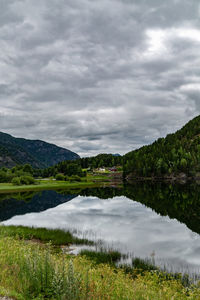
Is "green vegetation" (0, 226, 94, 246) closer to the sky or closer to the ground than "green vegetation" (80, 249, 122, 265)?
closer to the ground

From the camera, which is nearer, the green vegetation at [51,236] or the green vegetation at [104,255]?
the green vegetation at [104,255]

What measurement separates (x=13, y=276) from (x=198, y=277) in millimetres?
18271

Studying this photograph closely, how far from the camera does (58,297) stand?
10758mm

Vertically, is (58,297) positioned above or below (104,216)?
above

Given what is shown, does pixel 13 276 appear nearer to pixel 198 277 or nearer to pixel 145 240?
pixel 198 277

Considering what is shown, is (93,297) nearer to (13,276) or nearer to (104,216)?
(13,276)

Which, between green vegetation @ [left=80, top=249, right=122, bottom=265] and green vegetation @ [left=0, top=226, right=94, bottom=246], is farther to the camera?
green vegetation @ [left=0, top=226, right=94, bottom=246]

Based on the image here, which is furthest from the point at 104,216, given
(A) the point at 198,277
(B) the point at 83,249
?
(A) the point at 198,277

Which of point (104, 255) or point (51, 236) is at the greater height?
point (104, 255)

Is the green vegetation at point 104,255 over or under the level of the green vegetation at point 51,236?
over

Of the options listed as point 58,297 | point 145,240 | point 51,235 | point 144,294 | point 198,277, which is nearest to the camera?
point 58,297

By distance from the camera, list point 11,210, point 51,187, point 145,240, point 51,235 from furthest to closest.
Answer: point 51,187
point 11,210
point 51,235
point 145,240

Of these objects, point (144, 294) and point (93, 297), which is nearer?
point (93, 297)

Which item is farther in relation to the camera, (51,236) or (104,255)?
(51,236)
